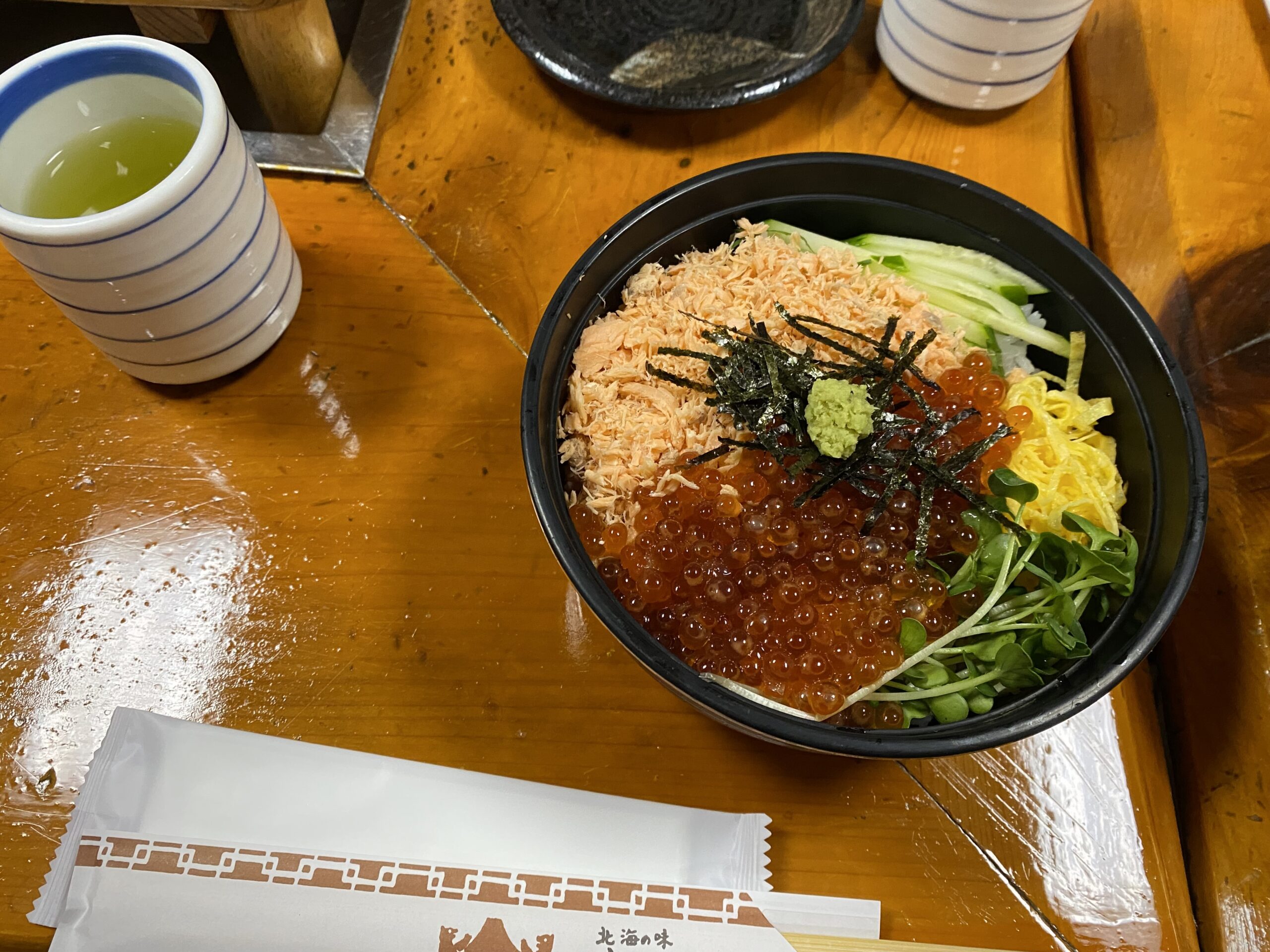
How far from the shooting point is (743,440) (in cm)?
110

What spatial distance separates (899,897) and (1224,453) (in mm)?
792

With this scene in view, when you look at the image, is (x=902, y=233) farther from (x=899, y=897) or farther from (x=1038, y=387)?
(x=899, y=897)

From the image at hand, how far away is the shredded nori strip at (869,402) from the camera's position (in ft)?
3.40

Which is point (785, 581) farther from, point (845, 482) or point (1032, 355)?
point (1032, 355)

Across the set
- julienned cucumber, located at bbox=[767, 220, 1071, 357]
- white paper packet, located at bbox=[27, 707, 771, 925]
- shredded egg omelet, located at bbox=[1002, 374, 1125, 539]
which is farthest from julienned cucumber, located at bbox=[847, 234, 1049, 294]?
white paper packet, located at bbox=[27, 707, 771, 925]

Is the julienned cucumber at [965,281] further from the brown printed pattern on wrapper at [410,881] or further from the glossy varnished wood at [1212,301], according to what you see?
the brown printed pattern on wrapper at [410,881]

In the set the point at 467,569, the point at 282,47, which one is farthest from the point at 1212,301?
the point at 282,47

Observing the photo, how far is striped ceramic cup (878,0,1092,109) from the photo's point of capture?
136 centimetres

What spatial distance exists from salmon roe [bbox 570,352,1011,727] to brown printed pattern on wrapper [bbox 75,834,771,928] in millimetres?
236

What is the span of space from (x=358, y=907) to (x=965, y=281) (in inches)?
44.0

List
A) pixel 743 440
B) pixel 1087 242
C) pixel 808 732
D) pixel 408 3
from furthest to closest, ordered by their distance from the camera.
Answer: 1. pixel 408 3
2. pixel 1087 242
3. pixel 743 440
4. pixel 808 732

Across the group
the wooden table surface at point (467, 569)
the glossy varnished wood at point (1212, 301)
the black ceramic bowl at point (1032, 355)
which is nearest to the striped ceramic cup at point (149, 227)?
the wooden table surface at point (467, 569)

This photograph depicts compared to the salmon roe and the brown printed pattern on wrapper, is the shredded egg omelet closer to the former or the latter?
the salmon roe

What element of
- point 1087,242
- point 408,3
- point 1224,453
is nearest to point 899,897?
point 1224,453
